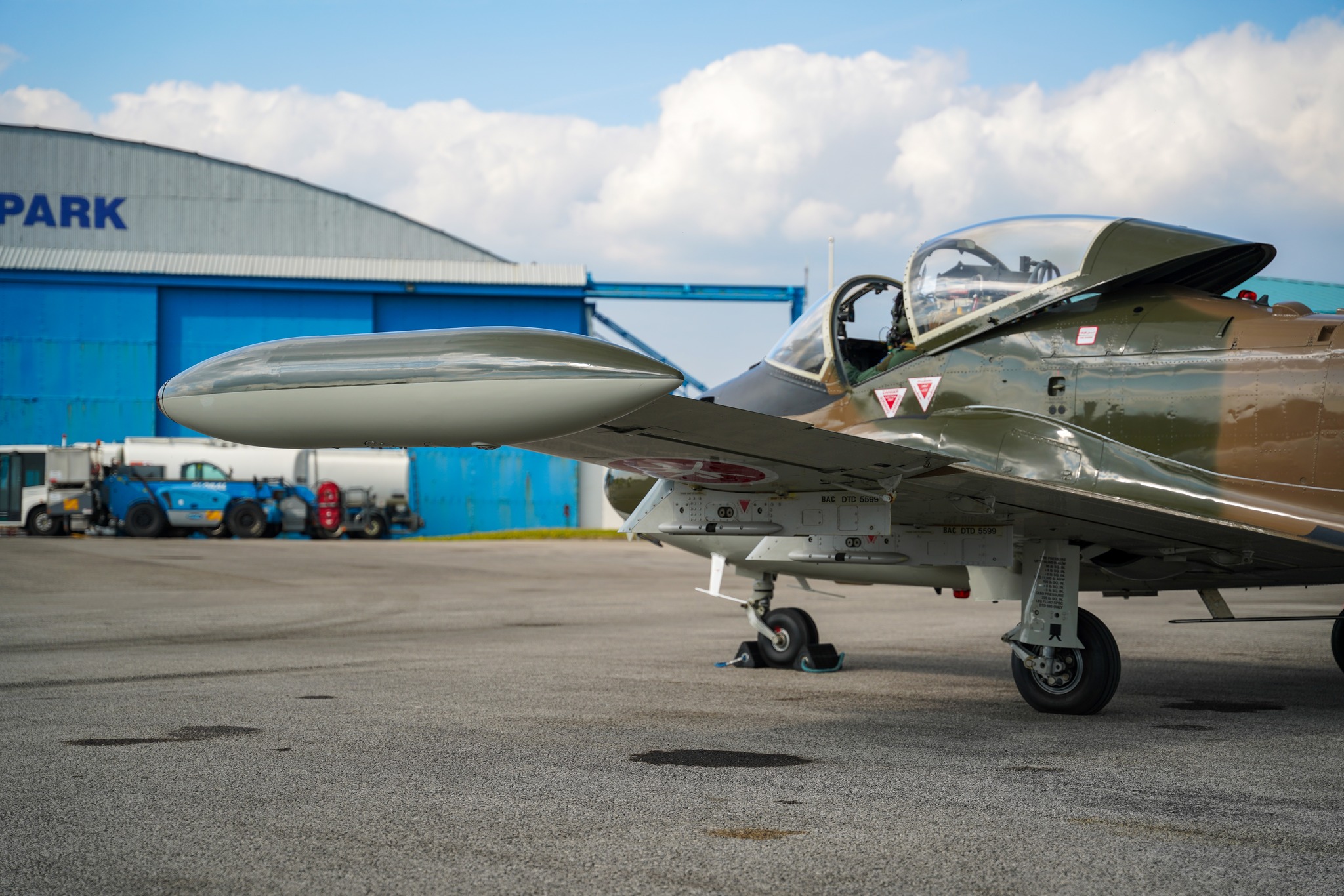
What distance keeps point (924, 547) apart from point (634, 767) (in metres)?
2.97

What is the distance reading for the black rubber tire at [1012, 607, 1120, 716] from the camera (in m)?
7.08

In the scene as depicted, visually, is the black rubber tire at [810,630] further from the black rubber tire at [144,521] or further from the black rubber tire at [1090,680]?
the black rubber tire at [144,521]

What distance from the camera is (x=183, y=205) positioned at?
43.4 meters

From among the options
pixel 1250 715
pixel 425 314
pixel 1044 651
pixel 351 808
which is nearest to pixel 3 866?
pixel 351 808

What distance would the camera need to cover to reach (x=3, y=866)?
3629 mm

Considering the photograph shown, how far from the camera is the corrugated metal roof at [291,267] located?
40031 millimetres

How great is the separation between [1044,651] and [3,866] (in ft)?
18.8

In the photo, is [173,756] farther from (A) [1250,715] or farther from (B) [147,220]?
(B) [147,220]

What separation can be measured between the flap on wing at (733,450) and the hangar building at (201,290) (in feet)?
114

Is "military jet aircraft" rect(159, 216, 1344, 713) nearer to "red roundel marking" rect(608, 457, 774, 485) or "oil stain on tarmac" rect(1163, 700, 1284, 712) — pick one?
"red roundel marking" rect(608, 457, 774, 485)

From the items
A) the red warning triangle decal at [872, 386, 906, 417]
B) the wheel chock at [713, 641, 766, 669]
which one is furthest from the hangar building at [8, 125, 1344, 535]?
the red warning triangle decal at [872, 386, 906, 417]

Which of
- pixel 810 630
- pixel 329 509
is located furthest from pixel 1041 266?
pixel 329 509

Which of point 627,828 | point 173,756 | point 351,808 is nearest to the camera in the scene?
point 627,828

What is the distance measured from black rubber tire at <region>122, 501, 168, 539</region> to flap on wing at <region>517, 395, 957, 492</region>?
1277 inches
